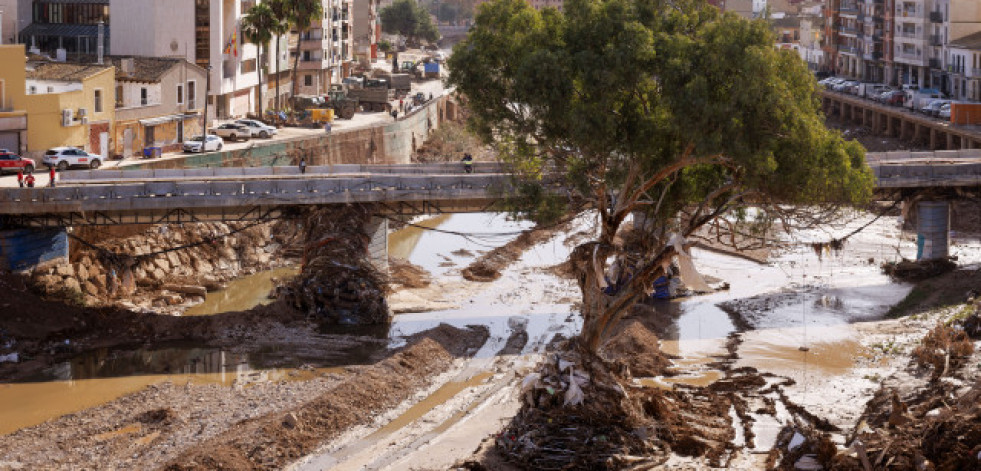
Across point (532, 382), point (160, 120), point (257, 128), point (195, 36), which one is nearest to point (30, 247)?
point (532, 382)

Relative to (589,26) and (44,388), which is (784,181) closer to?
(589,26)

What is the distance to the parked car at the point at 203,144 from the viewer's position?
2766 inches

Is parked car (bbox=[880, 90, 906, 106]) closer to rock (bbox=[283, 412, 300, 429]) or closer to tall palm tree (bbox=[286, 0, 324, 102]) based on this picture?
tall palm tree (bbox=[286, 0, 324, 102])

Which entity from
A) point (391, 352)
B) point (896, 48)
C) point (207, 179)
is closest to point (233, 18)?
point (207, 179)

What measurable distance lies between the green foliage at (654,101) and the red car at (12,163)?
97.1 ft

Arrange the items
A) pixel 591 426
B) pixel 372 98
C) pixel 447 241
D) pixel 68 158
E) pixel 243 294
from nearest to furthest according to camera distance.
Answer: pixel 591 426
pixel 243 294
pixel 68 158
pixel 447 241
pixel 372 98

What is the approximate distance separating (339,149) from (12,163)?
28071mm

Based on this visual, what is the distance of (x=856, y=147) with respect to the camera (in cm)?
3544

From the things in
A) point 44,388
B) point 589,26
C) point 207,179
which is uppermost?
point 589,26

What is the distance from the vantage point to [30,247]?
47.8m

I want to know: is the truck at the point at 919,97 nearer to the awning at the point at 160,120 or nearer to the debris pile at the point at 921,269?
the debris pile at the point at 921,269

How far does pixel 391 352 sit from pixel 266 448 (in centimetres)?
1246

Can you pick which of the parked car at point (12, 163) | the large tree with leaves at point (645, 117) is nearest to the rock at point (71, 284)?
the parked car at point (12, 163)

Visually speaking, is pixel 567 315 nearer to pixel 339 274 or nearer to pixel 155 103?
pixel 339 274
